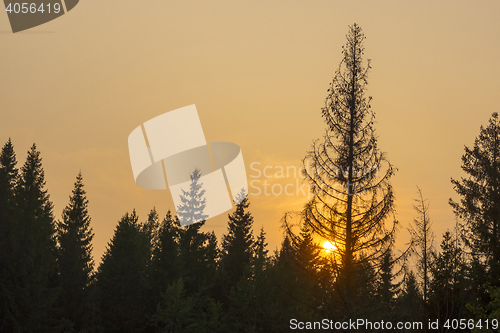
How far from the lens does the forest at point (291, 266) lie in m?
18.3

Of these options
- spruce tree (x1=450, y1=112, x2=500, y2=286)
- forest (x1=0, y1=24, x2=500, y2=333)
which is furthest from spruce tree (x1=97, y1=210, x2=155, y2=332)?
spruce tree (x1=450, y1=112, x2=500, y2=286)


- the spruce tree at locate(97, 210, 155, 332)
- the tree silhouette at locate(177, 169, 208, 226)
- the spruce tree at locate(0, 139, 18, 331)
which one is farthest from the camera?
the tree silhouette at locate(177, 169, 208, 226)

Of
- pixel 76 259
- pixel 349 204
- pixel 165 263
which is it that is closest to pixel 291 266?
pixel 349 204

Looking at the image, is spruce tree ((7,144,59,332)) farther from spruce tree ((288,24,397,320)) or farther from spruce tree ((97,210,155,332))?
spruce tree ((288,24,397,320))

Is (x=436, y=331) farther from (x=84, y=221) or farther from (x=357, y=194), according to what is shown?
(x=84, y=221)

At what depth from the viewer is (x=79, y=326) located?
5191 centimetres

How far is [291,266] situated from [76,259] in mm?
40501

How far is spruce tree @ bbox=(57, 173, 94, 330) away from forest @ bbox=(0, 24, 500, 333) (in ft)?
0.49

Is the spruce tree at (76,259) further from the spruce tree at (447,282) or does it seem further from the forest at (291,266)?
the spruce tree at (447,282)

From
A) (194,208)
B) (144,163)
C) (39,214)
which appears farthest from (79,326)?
(144,163)

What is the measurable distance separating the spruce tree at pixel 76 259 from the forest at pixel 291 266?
0.15 meters

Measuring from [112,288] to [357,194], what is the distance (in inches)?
1477

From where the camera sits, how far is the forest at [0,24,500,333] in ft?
60.0

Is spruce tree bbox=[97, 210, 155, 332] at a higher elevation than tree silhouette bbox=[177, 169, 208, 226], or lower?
lower
